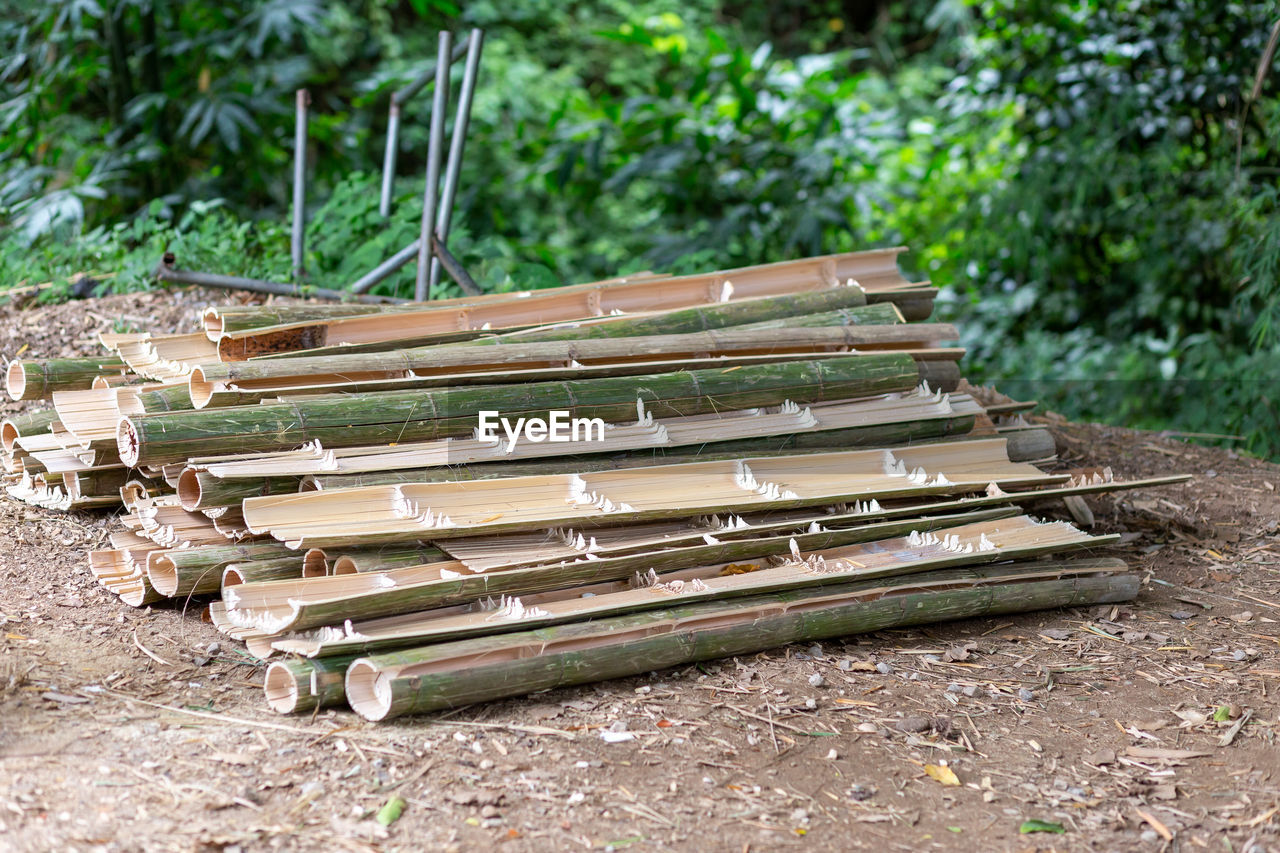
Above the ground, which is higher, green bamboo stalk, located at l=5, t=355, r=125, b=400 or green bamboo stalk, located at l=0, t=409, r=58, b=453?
green bamboo stalk, located at l=5, t=355, r=125, b=400

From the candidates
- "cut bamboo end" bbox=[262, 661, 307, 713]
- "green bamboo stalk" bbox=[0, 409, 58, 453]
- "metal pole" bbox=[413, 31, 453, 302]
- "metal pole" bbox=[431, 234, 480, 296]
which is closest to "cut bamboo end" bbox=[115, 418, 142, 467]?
"cut bamboo end" bbox=[262, 661, 307, 713]

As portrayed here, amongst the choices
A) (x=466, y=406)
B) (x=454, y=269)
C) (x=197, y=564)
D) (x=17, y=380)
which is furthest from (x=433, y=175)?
(x=197, y=564)

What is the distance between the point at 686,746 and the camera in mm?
2223

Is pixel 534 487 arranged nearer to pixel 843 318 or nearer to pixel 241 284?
pixel 843 318

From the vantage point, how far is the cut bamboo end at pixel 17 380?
10.5 feet

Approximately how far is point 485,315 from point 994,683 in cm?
194

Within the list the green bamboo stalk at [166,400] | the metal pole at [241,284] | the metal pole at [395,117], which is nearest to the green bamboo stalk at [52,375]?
the green bamboo stalk at [166,400]

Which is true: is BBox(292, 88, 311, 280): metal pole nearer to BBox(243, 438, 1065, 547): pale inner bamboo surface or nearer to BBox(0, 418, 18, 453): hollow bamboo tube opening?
BBox(0, 418, 18, 453): hollow bamboo tube opening

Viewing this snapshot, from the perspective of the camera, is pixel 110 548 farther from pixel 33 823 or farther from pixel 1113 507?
pixel 1113 507

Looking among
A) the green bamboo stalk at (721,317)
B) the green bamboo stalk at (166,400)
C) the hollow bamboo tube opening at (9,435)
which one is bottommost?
the hollow bamboo tube opening at (9,435)

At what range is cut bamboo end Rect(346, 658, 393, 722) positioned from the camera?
2215 millimetres

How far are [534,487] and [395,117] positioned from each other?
9.87 ft

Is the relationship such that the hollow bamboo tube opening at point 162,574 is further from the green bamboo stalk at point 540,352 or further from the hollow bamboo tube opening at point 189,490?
the green bamboo stalk at point 540,352

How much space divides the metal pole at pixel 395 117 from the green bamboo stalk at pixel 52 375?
2021 millimetres
